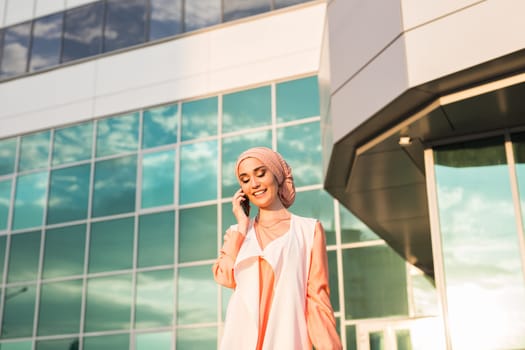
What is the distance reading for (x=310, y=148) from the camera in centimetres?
1562

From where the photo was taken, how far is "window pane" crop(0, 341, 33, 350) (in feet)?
56.5

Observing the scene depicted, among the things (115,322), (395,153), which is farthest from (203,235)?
(395,153)

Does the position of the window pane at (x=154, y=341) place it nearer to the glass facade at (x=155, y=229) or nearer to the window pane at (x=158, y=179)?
the glass facade at (x=155, y=229)

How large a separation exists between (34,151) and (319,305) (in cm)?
Result: 1673

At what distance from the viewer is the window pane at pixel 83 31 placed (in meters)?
18.9

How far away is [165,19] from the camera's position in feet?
59.1

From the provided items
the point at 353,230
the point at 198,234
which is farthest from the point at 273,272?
the point at 198,234

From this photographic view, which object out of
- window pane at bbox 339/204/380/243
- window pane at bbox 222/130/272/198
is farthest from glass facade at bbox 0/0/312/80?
window pane at bbox 339/204/380/243

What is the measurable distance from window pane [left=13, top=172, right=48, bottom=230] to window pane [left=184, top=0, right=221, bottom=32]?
5.56m

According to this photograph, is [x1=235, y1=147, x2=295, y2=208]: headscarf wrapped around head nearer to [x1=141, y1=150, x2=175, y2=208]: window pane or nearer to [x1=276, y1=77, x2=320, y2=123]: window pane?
[x1=276, y1=77, x2=320, y2=123]: window pane

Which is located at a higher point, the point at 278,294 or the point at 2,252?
the point at 2,252

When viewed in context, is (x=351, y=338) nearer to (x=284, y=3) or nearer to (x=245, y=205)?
(x=284, y=3)

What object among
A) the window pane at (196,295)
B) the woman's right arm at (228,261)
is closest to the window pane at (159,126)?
the window pane at (196,295)

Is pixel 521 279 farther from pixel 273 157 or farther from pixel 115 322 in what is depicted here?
pixel 115 322
